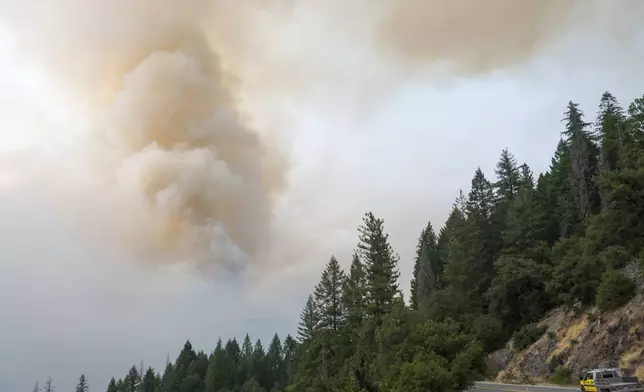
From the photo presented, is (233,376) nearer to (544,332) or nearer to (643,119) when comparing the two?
(544,332)

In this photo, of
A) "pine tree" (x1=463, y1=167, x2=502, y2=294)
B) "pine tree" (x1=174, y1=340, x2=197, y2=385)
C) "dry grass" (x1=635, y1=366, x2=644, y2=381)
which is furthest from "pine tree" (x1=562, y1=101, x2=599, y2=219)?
"pine tree" (x1=174, y1=340, x2=197, y2=385)

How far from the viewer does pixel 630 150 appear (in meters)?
55.3

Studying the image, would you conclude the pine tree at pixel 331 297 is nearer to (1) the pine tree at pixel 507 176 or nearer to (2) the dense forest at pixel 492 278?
(2) the dense forest at pixel 492 278

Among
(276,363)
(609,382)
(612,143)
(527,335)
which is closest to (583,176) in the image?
(612,143)

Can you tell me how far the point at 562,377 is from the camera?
40.1 metres

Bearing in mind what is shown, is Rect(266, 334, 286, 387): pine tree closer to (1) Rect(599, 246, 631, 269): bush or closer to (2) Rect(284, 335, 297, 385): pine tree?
(2) Rect(284, 335, 297, 385): pine tree

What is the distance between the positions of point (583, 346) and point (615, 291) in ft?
18.2

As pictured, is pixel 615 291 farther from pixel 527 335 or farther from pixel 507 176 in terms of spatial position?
pixel 507 176

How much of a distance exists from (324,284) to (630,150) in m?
45.9

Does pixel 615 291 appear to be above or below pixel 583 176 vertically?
below

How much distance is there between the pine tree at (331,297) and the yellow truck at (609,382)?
4669 cm

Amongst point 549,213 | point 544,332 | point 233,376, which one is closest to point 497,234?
point 549,213

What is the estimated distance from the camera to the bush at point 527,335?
164ft

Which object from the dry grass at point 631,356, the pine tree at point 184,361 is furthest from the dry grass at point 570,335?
the pine tree at point 184,361
